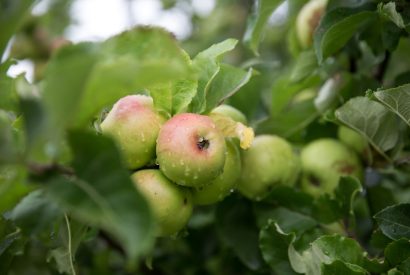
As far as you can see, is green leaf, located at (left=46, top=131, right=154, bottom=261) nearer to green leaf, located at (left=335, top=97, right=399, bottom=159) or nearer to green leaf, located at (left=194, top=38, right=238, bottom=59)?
green leaf, located at (left=194, top=38, right=238, bottom=59)

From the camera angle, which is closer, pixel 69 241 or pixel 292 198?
pixel 69 241

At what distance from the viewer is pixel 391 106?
867 millimetres

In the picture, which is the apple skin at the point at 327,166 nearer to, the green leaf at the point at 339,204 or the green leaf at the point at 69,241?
the green leaf at the point at 339,204

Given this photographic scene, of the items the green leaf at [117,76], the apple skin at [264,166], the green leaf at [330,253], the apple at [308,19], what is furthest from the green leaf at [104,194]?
the apple at [308,19]

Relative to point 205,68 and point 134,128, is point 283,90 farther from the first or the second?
point 134,128

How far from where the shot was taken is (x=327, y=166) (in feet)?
3.70

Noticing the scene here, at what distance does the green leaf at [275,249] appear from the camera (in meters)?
0.93

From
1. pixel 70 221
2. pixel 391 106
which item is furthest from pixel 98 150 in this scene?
pixel 391 106

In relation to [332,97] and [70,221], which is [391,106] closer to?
[332,97]

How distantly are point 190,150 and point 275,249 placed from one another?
0.28 meters

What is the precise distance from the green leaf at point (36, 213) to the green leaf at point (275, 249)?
0.38 meters

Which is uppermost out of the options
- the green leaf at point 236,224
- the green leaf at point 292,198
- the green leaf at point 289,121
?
the green leaf at point 289,121

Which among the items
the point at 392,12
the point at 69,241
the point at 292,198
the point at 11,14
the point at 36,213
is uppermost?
the point at 11,14

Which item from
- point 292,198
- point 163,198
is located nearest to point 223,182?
point 163,198
